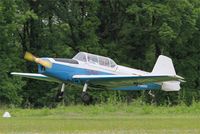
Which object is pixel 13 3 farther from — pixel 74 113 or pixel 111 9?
pixel 74 113

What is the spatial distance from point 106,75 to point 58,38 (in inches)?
881

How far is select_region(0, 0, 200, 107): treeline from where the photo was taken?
52.3 metres

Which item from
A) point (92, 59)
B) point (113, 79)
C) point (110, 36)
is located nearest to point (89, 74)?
point (92, 59)

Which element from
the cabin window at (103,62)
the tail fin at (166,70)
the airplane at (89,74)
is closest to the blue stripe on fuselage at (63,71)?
the airplane at (89,74)

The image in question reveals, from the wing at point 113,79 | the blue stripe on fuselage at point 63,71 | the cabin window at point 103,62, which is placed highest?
the cabin window at point 103,62

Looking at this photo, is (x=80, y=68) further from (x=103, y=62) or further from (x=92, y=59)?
(x=103, y=62)

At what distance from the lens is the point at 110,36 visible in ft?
189

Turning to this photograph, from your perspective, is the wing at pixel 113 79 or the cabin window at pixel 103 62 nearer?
the wing at pixel 113 79

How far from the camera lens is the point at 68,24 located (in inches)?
2180

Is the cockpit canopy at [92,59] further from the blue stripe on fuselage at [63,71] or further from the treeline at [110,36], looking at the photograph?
the treeline at [110,36]

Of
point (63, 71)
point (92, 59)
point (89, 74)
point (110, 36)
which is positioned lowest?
point (89, 74)

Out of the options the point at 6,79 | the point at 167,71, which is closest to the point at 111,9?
the point at 6,79

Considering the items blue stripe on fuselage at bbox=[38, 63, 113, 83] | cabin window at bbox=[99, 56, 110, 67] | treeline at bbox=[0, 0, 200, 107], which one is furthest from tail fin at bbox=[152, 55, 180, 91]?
treeline at bbox=[0, 0, 200, 107]

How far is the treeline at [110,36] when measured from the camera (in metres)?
52.3
